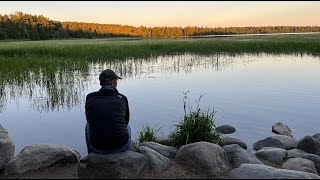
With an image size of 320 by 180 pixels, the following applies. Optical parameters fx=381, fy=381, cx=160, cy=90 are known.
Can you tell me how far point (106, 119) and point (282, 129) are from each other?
6.08 meters

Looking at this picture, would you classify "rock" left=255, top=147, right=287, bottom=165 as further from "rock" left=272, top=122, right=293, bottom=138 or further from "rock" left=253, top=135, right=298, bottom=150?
"rock" left=272, top=122, right=293, bottom=138

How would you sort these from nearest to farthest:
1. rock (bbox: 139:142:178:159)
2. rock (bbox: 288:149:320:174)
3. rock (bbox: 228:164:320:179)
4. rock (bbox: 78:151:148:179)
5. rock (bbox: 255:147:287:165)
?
rock (bbox: 228:164:320:179)
rock (bbox: 78:151:148:179)
rock (bbox: 139:142:178:159)
rock (bbox: 288:149:320:174)
rock (bbox: 255:147:287:165)

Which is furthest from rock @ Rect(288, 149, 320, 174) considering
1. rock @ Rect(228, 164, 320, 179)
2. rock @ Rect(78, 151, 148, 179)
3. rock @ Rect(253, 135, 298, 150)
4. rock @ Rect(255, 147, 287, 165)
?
rock @ Rect(78, 151, 148, 179)

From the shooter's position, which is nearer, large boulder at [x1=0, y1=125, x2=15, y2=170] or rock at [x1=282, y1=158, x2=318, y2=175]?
large boulder at [x1=0, y1=125, x2=15, y2=170]

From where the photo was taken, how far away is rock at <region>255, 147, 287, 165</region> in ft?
25.3

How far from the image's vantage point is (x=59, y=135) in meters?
10.4

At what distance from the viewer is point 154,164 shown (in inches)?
252

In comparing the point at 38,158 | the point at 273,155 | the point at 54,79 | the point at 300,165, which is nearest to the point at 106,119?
the point at 38,158

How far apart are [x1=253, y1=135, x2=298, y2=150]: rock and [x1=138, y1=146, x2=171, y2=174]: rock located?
3.18 metres

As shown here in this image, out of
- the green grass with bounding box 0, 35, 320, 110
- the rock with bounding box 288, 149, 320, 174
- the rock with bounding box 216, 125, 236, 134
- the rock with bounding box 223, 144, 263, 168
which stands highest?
the green grass with bounding box 0, 35, 320, 110

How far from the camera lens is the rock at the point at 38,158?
6.33 meters

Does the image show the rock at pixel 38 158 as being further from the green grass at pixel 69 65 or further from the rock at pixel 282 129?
the green grass at pixel 69 65

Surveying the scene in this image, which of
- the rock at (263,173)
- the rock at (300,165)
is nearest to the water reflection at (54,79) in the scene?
the rock at (300,165)

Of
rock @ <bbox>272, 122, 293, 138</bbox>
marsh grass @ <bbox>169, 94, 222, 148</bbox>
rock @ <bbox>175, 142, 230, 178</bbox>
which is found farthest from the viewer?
rock @ <bbox>272, 122, 293, 138</bbox>
